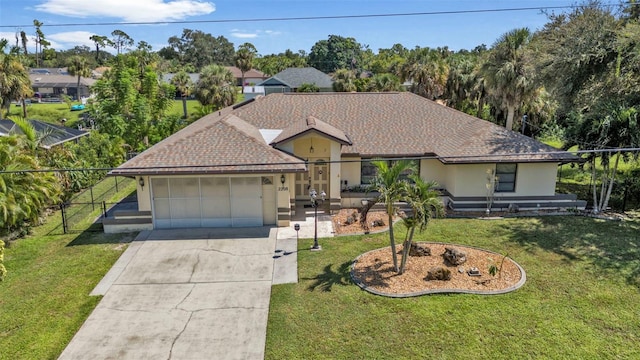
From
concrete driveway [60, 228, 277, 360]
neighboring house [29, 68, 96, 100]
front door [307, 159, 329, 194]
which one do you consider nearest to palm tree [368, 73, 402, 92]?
front door [307, 159, 329, 194]

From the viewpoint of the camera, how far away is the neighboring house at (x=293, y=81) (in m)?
60.2

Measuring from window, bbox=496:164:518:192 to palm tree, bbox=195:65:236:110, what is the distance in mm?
30846

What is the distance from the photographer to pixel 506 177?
61.6 feet

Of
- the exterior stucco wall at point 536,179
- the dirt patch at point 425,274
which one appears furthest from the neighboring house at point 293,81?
the dirt patch at point 425,274

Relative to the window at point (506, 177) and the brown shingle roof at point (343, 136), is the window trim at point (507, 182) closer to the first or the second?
the window at point (506, 177)

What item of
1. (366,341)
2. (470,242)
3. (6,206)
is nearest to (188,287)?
(366,341)

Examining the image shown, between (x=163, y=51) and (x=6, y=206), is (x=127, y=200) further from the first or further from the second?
(x=163, y=51)

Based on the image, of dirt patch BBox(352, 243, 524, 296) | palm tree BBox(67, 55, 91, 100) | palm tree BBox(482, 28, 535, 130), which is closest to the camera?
dirt patch BBox(352, 243, 524, 296)

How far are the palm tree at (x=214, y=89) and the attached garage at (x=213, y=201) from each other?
27.3 m

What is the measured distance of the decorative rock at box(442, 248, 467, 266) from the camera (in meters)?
13.0

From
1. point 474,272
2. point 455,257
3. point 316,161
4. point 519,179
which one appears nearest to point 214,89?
point 316,161

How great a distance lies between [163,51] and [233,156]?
123m

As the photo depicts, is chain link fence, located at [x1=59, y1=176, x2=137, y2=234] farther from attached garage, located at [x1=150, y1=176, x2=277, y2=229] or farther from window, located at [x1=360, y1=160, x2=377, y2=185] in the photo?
window, located at [x1=360, y1=160, x2=377, y2=185]

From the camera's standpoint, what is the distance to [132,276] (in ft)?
42.8
